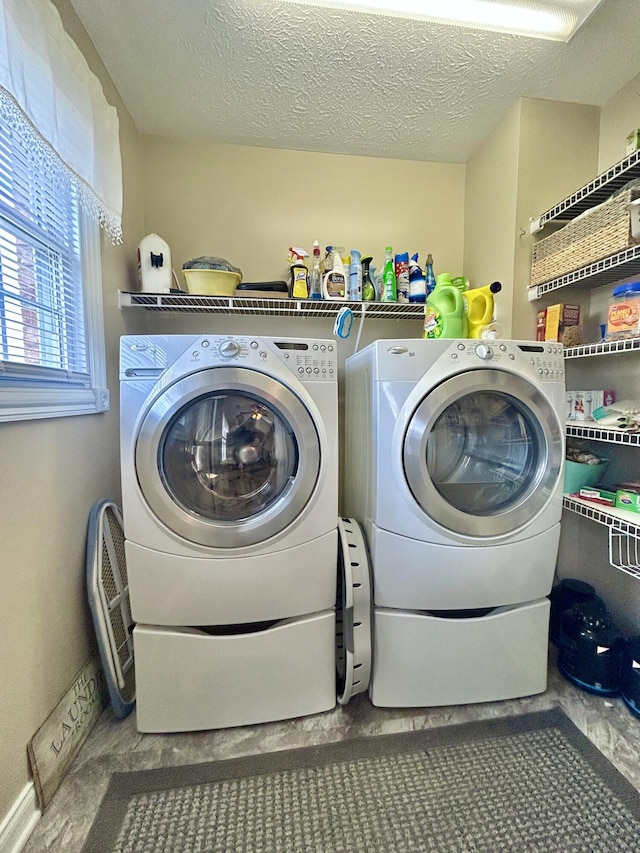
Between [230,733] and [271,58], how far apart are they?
2.33 metres

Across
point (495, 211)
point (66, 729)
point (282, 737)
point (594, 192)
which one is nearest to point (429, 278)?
point (495, 211)

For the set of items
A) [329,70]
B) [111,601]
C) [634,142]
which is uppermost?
[329,70]

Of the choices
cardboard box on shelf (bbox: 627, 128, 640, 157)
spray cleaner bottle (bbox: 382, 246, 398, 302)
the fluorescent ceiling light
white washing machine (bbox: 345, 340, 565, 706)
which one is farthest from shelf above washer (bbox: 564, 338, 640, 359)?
the fluorescent ceiling light

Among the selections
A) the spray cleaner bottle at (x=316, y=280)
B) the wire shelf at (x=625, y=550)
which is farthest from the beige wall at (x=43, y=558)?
the wire shelf at (x=625, y=550)

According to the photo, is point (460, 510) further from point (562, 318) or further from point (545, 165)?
point (545, 165)

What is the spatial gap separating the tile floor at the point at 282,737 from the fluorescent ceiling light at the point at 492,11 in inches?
87.2

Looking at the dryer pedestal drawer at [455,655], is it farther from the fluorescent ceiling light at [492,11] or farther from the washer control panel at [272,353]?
the fluorescent ceiling light at [492,11]

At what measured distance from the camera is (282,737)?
1182mm

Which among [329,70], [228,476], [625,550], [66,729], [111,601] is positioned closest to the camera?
[66,729]

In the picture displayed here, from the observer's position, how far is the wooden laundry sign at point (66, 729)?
38.1 inches

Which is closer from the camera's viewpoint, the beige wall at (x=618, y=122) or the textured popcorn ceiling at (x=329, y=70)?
the textured popcorn ceiling at (x=329, y=70)

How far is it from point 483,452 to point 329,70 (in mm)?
1526

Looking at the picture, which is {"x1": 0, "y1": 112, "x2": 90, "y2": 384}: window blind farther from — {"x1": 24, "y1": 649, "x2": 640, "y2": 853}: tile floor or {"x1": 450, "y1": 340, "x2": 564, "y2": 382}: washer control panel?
{"x1": 450, "y1": 340, "x2": 564, "y2": 382}: washer control panel

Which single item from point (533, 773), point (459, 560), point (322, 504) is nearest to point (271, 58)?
point (322, 504)
